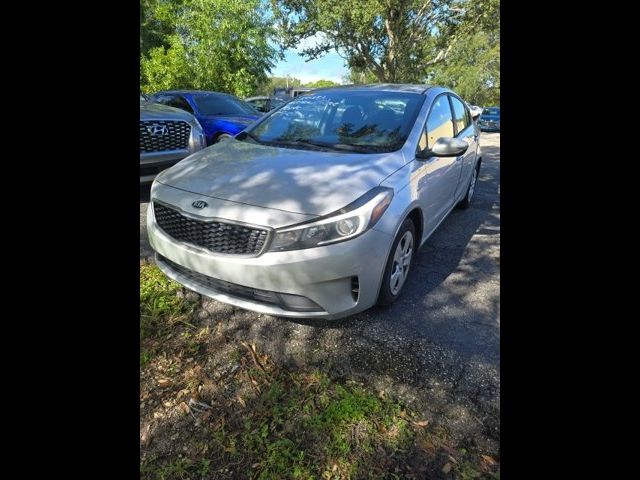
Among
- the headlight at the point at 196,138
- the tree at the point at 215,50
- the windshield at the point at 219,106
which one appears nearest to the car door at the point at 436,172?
the headlight at the point at 196,138

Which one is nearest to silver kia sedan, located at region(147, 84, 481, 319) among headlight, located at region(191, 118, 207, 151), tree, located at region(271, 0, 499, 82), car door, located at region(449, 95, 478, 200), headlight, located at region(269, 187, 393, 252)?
headlight, located at region(269, 187, 393, 252)

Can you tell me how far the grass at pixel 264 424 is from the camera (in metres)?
1.58

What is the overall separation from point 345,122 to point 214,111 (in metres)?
5.06

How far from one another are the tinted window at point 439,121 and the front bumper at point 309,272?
1.38 meters

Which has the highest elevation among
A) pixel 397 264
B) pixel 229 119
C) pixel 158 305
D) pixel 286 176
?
pixel 286 176

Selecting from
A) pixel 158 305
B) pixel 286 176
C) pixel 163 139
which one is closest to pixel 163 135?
pixel 163 139

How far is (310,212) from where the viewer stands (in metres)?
2.09

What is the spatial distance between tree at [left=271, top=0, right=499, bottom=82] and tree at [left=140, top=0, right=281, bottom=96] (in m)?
4.13

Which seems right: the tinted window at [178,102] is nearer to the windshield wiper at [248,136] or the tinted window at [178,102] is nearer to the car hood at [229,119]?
the car hood at [229,119]

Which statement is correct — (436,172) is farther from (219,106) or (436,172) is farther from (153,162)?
(219,106)

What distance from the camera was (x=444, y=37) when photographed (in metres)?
20.0
